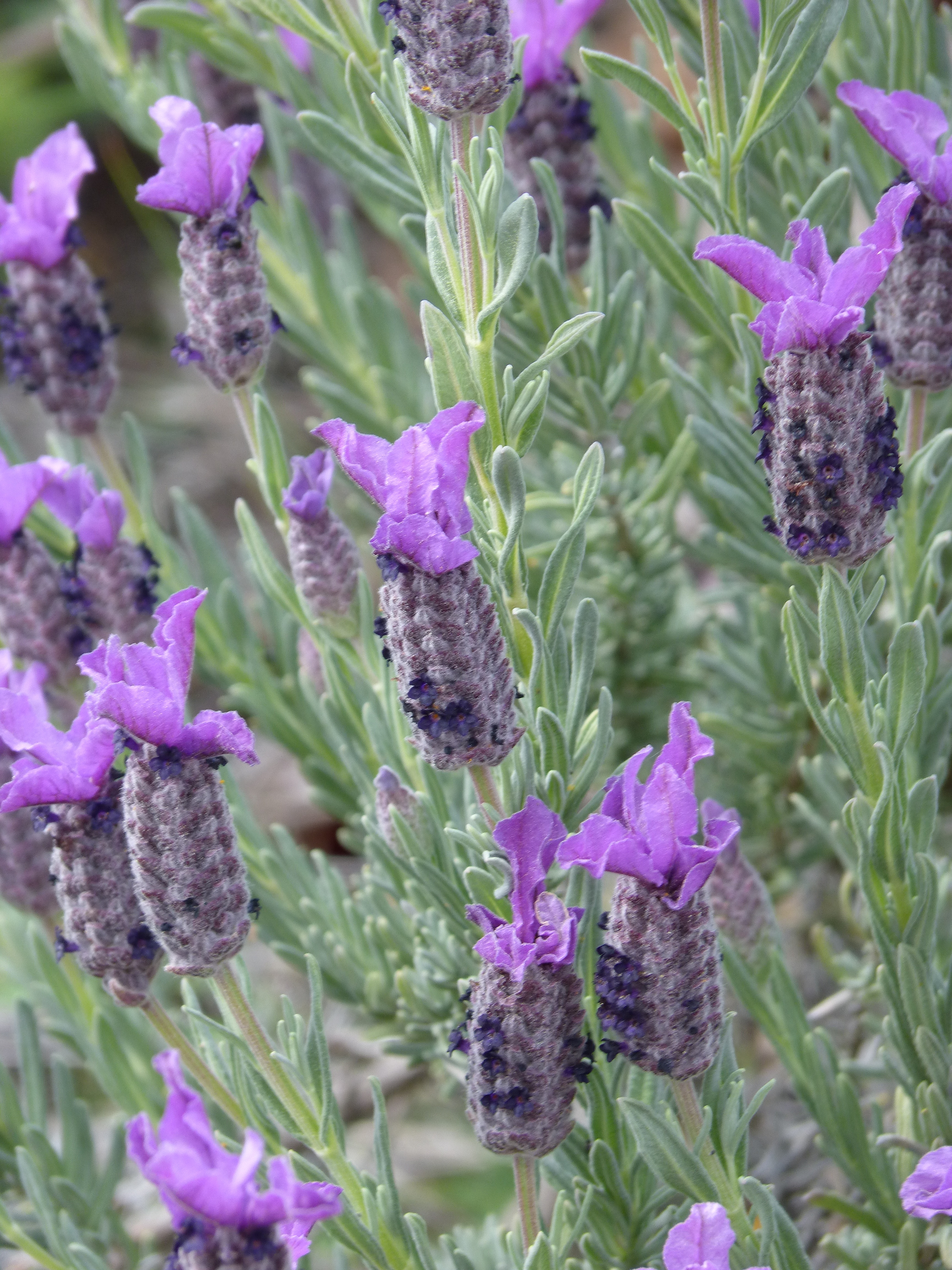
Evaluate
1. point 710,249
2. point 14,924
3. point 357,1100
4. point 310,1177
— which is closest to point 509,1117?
point 310,1177

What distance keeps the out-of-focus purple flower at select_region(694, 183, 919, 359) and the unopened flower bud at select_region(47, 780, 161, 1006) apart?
1.55 ft

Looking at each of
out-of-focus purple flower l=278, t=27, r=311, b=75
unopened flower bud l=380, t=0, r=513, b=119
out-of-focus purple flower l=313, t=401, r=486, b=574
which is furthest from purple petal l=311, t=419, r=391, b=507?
out-of-focus purple flower l=278, t=27, r=311, b=75

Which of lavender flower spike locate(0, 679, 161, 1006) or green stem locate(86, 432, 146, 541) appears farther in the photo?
green stem locate(86, 432, 146, 541)

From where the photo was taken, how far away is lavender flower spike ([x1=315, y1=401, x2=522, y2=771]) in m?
0.67

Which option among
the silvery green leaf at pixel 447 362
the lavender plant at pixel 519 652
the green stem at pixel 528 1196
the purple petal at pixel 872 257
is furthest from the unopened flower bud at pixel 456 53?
the green stem at pixel 528 1196

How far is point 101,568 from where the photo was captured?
1.06 metres

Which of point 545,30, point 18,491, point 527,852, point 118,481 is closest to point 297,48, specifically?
point 545,30

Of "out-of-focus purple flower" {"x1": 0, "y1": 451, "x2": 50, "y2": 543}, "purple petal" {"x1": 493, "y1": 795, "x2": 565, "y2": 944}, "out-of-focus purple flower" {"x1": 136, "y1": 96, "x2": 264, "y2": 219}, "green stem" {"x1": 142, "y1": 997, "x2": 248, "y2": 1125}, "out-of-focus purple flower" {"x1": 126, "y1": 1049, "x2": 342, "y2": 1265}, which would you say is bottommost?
"green stem" {"x1": 142, "y1": 997, "x2": 248, "y2": 1125}

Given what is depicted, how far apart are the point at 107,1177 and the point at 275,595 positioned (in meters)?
0.52

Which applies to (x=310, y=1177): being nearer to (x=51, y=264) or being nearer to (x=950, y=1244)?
(x=950, y=1244)

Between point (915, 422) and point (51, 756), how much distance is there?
2.06 ft

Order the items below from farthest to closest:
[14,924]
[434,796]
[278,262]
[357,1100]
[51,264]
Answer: [357,1100] < [278,262] < [14,924] < [51,264] < [434,796]

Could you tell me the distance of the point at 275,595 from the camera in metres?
1.03

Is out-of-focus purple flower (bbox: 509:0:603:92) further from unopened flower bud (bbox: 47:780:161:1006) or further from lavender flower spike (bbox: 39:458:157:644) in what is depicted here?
unopened flower bud (bbox: 47:780:161:1006)
